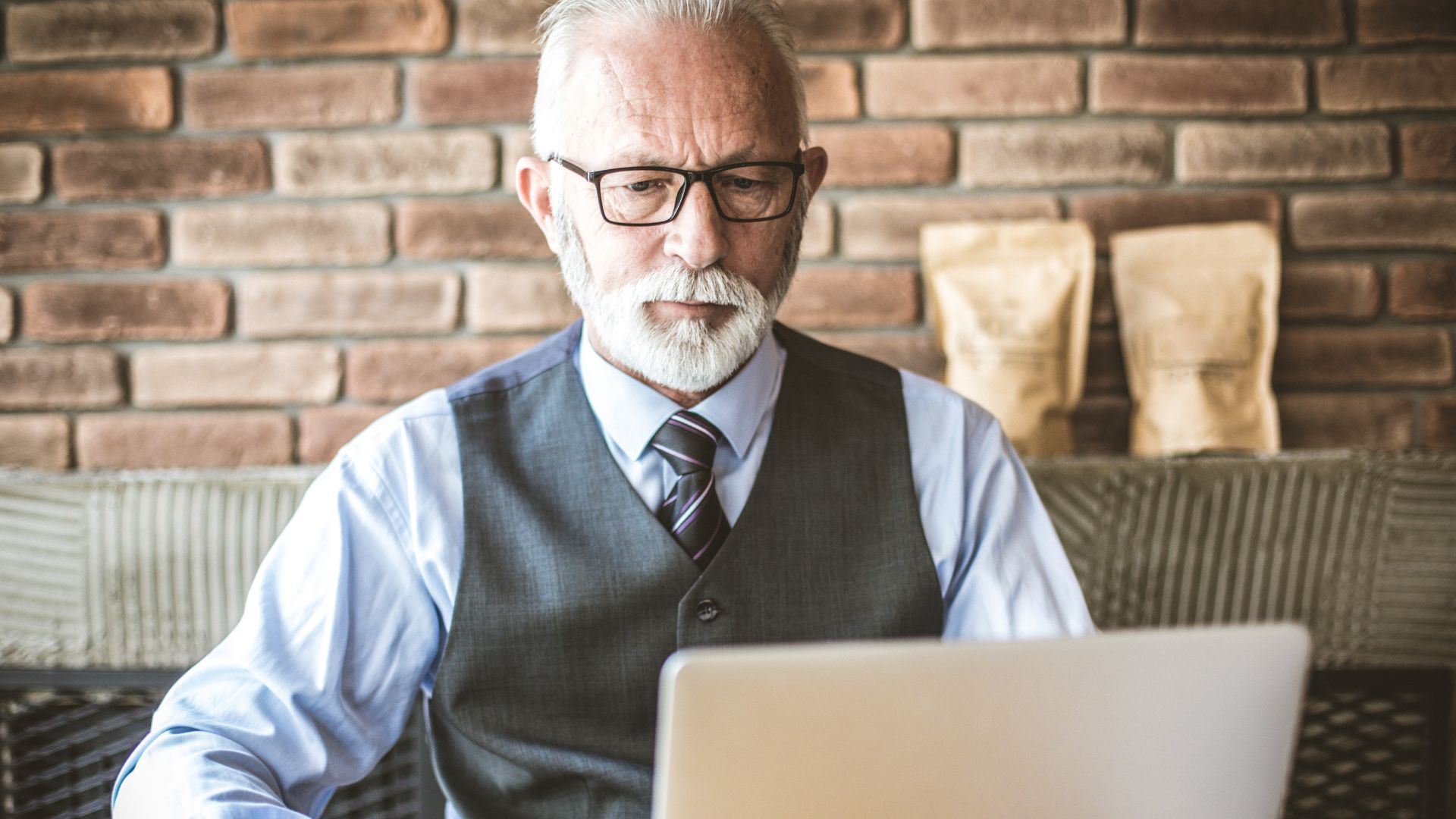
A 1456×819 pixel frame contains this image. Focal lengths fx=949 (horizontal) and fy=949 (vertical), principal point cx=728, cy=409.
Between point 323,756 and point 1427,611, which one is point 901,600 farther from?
point 1427,611

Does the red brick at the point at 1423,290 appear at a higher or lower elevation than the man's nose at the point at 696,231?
lower

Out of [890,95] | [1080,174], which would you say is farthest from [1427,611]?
[890,95]

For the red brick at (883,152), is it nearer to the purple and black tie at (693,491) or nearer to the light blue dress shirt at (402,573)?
the light blue dress shirt at (402,573)

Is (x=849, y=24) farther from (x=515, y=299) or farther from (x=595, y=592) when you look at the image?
(x=595, y=592)

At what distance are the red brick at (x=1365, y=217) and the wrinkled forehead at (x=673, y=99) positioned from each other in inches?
37.8

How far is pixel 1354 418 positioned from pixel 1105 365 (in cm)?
40

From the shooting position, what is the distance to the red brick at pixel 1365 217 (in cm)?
146

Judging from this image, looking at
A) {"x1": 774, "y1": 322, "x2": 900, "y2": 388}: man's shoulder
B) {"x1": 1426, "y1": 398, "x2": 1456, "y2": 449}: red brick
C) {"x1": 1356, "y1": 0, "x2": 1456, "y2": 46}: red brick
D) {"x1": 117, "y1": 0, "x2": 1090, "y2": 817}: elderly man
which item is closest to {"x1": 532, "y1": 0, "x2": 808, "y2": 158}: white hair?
{"x1": 117, "y1": 0, "x2": 1090, "y2": 817}: elderly man

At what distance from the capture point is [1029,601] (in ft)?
3.40

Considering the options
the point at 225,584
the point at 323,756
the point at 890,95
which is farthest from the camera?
the point at 890,95

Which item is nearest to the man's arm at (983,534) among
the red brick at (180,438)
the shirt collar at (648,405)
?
the shirt collar at (648,405)

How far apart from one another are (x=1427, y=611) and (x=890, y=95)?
3.36ft

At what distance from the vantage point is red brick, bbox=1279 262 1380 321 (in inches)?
57.4

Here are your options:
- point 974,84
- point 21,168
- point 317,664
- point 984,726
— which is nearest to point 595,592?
point 317,664
